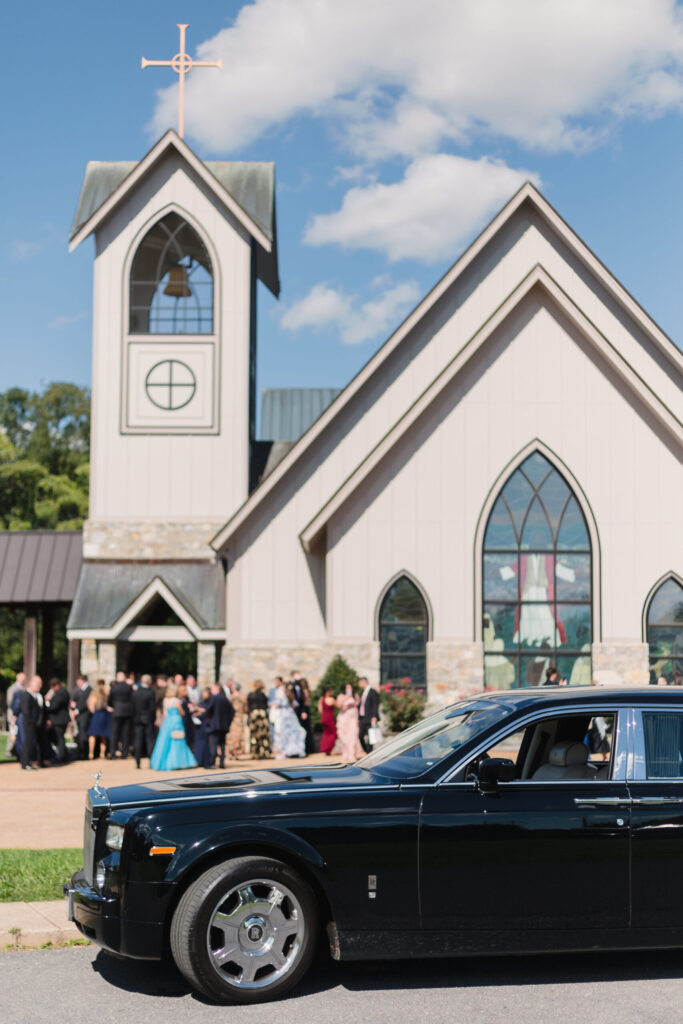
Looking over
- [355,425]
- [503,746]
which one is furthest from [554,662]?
[503,746]

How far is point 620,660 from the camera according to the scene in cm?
2209

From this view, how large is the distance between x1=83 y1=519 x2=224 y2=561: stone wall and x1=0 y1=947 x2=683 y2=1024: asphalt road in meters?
19.6

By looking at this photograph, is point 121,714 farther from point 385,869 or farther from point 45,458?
point 45,458

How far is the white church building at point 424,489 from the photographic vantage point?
73.4 feet

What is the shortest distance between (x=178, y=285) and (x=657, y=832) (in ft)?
76.5

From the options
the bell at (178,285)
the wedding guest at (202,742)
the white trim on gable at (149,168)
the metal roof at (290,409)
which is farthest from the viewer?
the metal roof at (290,409)

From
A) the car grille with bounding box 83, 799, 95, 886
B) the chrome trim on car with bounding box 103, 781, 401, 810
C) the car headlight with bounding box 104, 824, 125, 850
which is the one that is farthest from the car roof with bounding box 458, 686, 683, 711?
the car grille with bounding box 83, 799, 95, 886

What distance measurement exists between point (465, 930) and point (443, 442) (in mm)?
17287

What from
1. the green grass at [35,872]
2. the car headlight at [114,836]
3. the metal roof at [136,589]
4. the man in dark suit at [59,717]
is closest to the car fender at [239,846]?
the car headlight at [114,836]

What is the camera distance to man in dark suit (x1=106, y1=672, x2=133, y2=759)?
2027 centimetres

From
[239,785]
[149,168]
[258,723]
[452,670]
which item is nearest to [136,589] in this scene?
[258,723]

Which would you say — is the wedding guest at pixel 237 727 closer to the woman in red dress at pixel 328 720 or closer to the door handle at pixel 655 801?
the woman in red dress at pixel 328 720

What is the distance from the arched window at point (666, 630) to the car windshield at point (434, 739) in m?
15.9

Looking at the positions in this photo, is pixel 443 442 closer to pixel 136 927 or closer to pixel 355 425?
pixel 355 425
